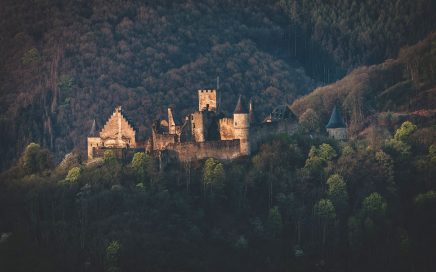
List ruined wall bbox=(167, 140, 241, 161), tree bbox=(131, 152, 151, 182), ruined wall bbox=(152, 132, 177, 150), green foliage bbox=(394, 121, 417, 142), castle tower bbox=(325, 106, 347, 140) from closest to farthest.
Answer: tree bbox=(131, 152, 151, 182) → ruined wall bbox=(167, 140, 241, 161) → ruined wall bbox=(152, 132, 177, 150) → castle tower bbox=(325, 106, 347, 140) → green foliage bbox=(394, 121, 417, 142)

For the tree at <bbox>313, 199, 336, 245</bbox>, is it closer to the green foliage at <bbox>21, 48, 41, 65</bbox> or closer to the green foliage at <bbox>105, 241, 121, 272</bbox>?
the green foliage at <bbox>105, 241, 121, 272</bbox>

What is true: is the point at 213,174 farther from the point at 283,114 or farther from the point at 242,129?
the point at 283,114

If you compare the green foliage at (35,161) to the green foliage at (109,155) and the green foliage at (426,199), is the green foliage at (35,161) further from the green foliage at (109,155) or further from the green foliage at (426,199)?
the green foliage at (426,199)

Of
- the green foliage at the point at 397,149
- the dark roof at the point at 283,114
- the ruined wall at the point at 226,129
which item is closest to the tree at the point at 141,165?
the ruined wall at the point at 226,129

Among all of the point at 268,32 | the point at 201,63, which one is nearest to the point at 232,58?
the point at 201,63

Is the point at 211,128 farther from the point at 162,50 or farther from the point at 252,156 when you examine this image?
the point at 162,50

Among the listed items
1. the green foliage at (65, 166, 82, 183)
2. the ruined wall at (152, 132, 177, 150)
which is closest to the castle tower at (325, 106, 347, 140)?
the ruined wall at (152, 132, 177, 150)

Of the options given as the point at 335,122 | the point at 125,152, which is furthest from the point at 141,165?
the point at 335,122
